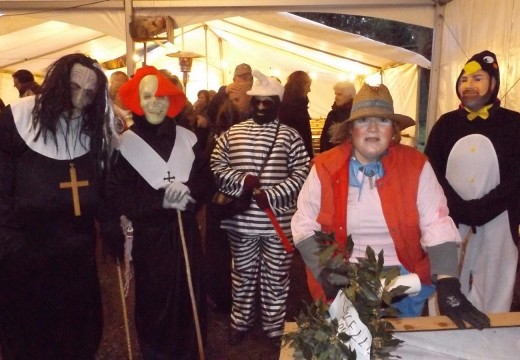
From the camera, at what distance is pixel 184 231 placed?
3.17 m

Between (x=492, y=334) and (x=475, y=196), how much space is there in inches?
60.2

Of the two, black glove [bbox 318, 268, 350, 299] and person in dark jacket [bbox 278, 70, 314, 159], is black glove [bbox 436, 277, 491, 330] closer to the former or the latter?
black glove [bbox 318, 268, 350, 299]

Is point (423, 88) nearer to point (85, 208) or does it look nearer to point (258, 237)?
point (258, 237)

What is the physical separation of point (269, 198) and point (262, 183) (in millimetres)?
156

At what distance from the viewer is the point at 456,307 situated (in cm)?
189

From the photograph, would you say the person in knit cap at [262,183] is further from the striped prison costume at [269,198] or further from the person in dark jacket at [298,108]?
the person in dark jacket at [298,108]

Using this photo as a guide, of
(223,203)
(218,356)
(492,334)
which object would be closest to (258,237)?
(223,203)

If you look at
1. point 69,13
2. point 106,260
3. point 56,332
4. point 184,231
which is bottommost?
point 106,260

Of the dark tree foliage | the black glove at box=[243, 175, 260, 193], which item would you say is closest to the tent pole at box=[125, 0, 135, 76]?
the black glove at box=[243, 175, 260, 193]

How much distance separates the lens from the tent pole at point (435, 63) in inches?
211

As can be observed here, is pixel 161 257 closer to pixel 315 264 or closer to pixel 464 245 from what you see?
pixel 315 264

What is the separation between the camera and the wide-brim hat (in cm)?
223

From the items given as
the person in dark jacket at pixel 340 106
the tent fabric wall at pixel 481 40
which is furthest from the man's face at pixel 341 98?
the tent fabric wall at pixel 481 40

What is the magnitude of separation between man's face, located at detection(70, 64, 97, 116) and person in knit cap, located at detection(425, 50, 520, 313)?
218cm
